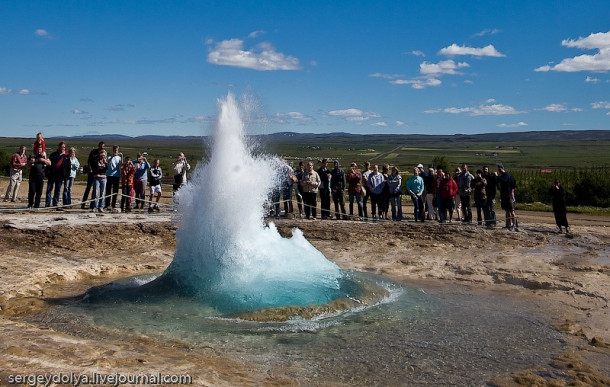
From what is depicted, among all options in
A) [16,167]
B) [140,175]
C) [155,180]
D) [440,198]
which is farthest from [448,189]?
[16,167]

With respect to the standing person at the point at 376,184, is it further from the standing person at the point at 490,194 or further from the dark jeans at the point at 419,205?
the standing person at the point at 490,194

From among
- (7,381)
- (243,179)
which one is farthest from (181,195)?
(7,381)

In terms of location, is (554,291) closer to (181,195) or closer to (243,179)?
(243,179)

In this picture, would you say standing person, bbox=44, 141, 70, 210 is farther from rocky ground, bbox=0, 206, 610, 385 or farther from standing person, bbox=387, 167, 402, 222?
standing person, bbox=387, 167, 402, 222

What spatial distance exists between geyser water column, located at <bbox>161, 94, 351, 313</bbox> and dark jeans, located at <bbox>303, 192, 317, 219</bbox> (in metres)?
5.13

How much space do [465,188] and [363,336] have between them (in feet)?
23.8

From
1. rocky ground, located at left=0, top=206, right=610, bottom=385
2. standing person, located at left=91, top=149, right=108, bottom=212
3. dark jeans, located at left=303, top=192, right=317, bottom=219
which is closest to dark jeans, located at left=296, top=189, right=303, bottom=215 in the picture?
dark jeans, located at left=303, top=192, right=317, bottom=219

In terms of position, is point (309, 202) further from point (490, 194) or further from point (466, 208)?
point (490, 194)

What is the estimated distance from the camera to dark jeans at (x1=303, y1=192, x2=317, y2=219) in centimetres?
1210

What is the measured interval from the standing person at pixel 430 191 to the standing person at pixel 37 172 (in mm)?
7614

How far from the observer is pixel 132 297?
251 inches

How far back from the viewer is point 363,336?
215 inches

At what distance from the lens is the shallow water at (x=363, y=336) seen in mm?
4605

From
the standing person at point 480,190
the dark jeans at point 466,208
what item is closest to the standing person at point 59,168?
the dark jeans at point 466,208
